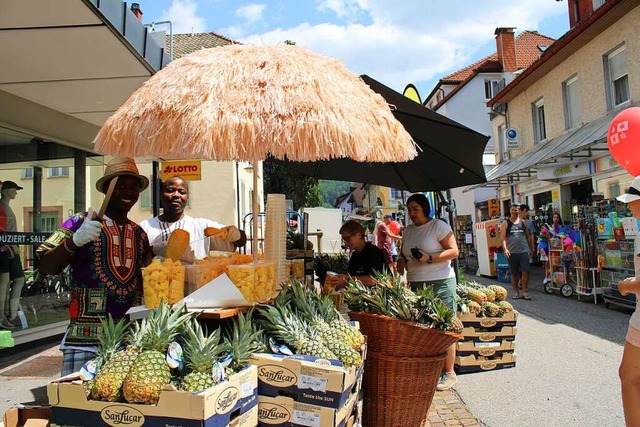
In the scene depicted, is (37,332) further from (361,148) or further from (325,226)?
(325,226)

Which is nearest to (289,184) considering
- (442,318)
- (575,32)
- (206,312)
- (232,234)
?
(575,32)

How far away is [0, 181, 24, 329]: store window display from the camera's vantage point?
636 cm

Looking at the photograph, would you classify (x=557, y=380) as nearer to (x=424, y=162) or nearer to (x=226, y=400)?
(x=424, y=162)

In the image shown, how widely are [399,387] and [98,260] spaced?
217 centimetres

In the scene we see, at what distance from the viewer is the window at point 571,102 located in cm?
1559

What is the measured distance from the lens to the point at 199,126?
96.3 inches

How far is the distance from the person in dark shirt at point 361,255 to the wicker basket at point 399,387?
160cm

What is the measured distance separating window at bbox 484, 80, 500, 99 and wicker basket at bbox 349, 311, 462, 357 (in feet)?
102

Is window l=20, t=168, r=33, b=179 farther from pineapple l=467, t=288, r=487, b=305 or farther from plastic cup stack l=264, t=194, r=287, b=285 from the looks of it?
pineapple l=467, t=288, r=487, b=305

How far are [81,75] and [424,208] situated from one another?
4633mm

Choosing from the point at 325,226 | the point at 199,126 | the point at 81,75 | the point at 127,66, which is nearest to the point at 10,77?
the point at 81,75

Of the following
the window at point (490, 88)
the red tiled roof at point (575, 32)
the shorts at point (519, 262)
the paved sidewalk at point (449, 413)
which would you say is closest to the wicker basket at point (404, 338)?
the paved sidewalk at point (449, 413)

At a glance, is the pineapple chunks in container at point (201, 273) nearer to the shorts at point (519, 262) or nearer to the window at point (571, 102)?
the shorts at point (519, 262)

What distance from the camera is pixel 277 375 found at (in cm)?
236
